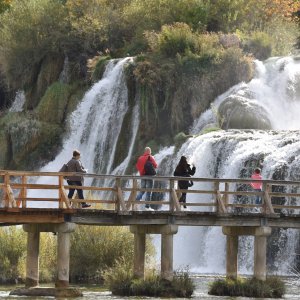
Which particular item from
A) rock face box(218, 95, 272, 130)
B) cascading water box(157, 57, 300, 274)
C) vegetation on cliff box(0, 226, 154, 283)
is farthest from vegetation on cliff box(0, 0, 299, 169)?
vegetation on cliff box(0, 226, 154, 283)

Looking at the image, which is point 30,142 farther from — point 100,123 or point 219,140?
point 219,140

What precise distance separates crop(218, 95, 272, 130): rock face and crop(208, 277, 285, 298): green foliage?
90.7 feet

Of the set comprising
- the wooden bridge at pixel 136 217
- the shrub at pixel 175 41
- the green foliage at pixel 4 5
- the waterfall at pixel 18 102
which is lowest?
the wooden bridge at pixel 136 217

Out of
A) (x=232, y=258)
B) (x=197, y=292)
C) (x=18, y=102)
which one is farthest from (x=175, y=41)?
(x=197, y=292)

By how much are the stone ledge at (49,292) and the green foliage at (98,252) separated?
7117mm

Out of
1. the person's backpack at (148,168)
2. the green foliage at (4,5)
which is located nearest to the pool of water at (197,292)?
the person's backpack at (148,168)

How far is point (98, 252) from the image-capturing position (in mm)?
52625

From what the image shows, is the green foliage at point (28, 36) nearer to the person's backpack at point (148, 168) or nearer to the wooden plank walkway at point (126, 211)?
the person's backpack at point (148, 168)

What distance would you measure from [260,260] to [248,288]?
163 cm

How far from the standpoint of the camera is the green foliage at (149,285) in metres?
45.2

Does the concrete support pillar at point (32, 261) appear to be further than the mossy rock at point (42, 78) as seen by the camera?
No

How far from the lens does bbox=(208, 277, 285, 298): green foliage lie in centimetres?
4609

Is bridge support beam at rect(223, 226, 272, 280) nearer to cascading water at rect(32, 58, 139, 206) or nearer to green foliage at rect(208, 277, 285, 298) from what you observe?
green foliage at rect(208, 277, 285, 298)

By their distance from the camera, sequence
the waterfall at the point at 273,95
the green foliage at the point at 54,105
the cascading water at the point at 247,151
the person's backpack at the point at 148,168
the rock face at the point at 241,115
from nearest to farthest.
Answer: the person's backpack at the point at 148,168 < the cascading water at the point at 247,151 < the rock face at the point at 241,115 < the waterfall at the point at 273,95 < the green foliage at the point at 54,105
